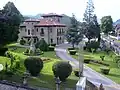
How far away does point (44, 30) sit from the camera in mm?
60844

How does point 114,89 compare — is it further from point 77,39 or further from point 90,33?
point 90,33

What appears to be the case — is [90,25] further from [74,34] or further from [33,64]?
[33,64]

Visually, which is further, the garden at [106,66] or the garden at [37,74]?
the garden at [106,66]

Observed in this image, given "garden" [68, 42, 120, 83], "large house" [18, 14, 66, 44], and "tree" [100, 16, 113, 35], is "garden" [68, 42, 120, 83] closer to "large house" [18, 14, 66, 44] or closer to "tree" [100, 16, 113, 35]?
"large house" [18, 14, 66, 44]

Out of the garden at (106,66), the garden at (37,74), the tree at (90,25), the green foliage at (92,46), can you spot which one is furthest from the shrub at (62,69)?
the tree at (90,25)

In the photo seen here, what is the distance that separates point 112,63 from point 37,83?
20.0 m

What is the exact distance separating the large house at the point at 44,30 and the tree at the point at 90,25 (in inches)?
218

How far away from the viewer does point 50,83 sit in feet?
85.9

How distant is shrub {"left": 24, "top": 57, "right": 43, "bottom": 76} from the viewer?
89.5ft

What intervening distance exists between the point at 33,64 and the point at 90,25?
1369 inches

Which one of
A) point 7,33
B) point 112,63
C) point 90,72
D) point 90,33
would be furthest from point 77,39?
point 7,33

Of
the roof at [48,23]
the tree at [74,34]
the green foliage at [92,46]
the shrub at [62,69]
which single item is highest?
the roof at [48,23]

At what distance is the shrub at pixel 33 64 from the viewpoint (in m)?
27.3

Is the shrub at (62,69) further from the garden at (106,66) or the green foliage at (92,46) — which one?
the green foliage at (92,46)
